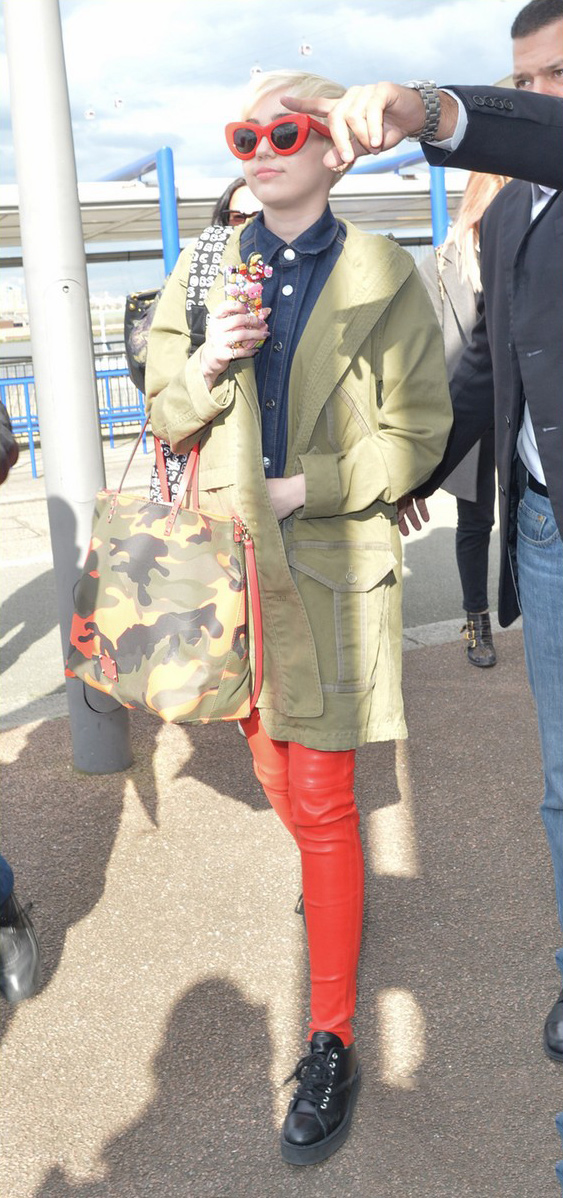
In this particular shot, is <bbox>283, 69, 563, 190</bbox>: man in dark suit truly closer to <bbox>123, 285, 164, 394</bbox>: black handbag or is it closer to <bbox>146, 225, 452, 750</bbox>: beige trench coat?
<bbox>146, 225, 452, 750</bbox>: beige trench coat

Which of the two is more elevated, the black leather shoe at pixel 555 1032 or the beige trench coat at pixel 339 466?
the beige trench coat at pixel 339 466

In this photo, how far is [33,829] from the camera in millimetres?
3838

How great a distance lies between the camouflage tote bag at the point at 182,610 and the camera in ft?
7.96

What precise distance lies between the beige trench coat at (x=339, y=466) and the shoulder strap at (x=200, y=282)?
3 centimetres

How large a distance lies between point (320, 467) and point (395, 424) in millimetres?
203

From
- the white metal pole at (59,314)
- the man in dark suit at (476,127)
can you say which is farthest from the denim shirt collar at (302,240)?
the white metal pole at (59,314)

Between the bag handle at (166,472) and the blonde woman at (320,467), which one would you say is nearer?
the blonde woman at (320,467)

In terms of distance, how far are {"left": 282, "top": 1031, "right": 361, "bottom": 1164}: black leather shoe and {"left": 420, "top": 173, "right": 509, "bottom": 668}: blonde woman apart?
5.37 ft

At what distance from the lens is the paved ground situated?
2.36 m

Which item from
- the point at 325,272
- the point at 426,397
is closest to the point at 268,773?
the point at 426,397

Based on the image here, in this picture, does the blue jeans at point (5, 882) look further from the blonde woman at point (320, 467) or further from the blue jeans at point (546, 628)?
the blue jeans at point (546, 628)

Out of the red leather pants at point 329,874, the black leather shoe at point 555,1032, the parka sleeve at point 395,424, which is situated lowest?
the black leather shoe at point 555,1032

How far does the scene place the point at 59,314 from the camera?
3920 millimetres

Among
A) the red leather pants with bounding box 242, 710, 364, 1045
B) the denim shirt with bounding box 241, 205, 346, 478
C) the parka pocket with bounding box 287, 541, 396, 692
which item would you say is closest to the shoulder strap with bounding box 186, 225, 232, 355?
the denim shirt with bounding box 241, 205, 346, 478
